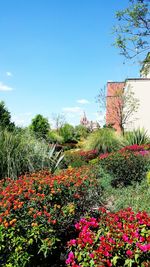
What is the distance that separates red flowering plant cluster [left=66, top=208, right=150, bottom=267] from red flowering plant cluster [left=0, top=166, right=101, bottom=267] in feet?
1.05

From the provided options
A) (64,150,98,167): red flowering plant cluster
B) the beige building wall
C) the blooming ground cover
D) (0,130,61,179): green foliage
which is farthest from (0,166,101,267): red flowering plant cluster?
the beige building wall

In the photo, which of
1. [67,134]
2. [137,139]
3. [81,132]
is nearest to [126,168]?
[137,139]

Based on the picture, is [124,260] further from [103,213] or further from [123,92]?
[123,92]

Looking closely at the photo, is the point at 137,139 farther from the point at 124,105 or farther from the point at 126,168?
the point at 124,105

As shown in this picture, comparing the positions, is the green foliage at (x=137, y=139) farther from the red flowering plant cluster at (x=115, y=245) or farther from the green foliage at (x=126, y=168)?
the red flowering plant cluster at (x=115, y=245)

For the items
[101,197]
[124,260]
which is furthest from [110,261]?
[101,197]

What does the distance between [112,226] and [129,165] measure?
4880mm

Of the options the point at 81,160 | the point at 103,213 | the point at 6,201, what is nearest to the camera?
the point at 6,201

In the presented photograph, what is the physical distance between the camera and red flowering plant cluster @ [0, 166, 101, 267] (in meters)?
3.27

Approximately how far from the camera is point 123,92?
27.4 metres

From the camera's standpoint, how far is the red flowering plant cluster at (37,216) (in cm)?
327

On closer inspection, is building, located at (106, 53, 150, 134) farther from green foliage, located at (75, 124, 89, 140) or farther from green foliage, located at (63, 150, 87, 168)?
green foliage, located at (63, 150, 87, 168)

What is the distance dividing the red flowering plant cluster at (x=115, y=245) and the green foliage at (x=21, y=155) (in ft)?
12.0

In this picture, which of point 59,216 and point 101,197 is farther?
point 101,197
